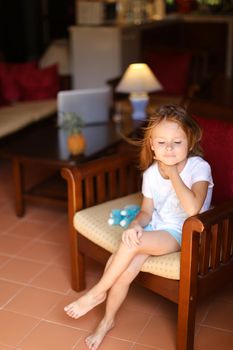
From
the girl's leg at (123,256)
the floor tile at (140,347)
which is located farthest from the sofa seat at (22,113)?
the floor tile at (140,347)

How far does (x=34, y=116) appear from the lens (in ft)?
14.5

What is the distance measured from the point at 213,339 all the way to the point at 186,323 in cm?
26

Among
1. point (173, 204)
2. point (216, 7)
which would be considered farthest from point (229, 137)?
point (216, 7)

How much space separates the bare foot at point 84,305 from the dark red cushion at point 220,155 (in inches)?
26.6

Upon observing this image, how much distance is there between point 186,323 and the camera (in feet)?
6.85

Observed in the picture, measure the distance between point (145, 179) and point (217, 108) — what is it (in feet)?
2.36

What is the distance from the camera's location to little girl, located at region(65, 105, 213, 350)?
7.00ft

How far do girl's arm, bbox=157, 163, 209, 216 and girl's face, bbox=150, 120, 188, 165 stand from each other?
46 millimetres

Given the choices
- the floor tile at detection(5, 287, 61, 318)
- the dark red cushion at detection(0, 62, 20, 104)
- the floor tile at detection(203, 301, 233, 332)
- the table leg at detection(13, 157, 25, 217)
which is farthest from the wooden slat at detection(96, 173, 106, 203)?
the dark red cushion at detection(0, 62, 20, 104)

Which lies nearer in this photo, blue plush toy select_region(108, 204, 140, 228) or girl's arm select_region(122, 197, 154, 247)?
girl's arm select_region(122, 197, 154, 247)

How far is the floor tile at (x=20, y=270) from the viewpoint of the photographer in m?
2.78

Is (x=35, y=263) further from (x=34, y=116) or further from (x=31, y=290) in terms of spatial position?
(x=34, y=116)

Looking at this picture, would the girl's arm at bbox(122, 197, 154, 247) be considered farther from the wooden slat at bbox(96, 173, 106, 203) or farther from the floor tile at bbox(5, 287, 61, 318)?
the floor tile at bbox(5, 287, 61, 318)

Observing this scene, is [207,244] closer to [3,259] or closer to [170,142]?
[170,142]
